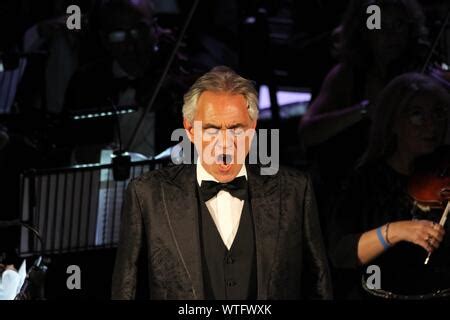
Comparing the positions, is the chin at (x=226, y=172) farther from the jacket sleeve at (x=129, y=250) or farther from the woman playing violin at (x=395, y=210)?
the woman playing violin at (x=395, y=210)

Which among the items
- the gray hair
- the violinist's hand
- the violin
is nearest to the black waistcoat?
the gray hair

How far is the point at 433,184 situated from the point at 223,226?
1011mm

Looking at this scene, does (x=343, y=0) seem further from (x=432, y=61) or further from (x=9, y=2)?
(x=9, y=2)

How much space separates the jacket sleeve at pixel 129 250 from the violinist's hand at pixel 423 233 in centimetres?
115

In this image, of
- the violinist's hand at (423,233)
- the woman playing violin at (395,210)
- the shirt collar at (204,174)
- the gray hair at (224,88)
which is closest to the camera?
the gray hair at (224,88)

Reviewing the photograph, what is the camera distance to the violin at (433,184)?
13.8 feet

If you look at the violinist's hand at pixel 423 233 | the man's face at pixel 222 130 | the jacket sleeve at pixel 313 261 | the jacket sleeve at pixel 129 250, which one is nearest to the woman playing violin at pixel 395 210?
the violinist's hand at pixel 423 233

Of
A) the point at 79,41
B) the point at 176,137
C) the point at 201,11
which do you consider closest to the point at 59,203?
the point at 176,137

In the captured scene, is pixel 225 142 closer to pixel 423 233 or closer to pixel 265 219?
pixel 265 219

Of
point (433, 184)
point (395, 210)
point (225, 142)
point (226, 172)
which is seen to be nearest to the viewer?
point (225, 142)

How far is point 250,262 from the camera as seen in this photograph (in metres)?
3.54

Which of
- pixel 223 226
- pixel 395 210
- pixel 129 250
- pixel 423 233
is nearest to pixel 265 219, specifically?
pixel 223 226

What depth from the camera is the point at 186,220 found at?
3.55m

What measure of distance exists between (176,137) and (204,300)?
1831 millimetres
